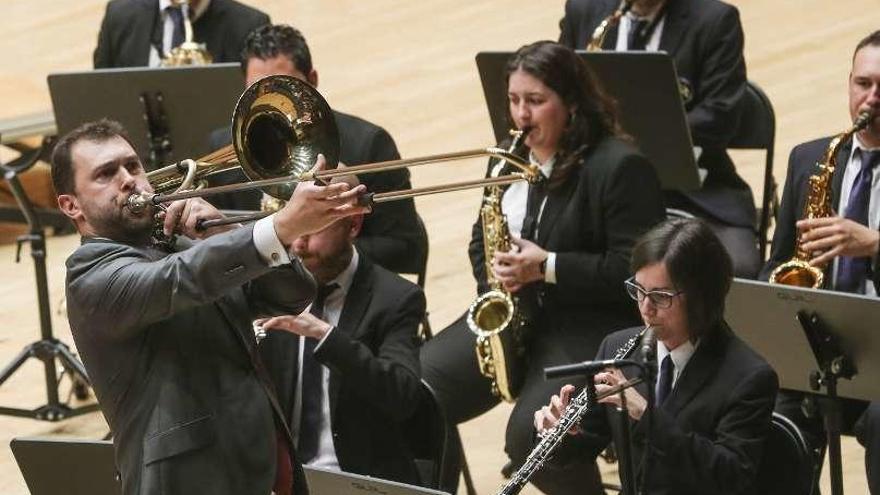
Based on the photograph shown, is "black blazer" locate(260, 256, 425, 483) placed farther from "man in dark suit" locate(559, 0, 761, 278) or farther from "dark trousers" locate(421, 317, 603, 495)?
"man in dark suit" locate(559, 0, 761, 278)

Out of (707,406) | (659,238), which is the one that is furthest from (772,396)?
(659,238)

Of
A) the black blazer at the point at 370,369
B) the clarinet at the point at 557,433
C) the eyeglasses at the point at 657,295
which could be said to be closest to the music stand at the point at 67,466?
the black blazer at the point at 370,369

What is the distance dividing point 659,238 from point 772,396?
1.41 ft

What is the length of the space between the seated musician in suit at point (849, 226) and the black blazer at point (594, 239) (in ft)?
1.22

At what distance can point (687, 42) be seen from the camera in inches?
209

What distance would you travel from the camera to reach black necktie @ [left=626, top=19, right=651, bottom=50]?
541 cm

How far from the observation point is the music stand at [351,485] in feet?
11.3

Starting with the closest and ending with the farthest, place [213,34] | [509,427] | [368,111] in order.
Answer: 1. [509,427]
2. [213,34]
3. [368,111]

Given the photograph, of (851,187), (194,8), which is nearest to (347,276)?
(851,187)

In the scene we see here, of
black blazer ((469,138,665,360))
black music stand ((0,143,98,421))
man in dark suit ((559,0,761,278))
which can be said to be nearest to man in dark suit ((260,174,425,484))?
black blazer ((469,138,665,360))

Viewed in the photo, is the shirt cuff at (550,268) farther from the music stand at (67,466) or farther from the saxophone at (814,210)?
the music stand at (67,466)

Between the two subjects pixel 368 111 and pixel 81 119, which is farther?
pixel 368 111

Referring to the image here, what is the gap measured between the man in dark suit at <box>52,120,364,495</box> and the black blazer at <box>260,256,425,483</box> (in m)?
0.58

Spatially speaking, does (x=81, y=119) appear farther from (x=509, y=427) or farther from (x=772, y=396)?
(x=772, y=396)
